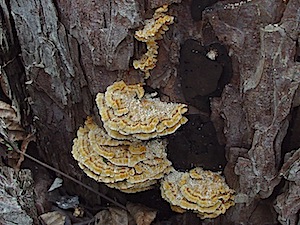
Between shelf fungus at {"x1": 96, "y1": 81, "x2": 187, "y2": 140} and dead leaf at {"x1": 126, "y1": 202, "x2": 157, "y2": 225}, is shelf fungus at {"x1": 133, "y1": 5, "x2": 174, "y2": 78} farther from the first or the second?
dead leaf at {"x1": 126, "y1": 202, "x2": 157, "y2": 225}

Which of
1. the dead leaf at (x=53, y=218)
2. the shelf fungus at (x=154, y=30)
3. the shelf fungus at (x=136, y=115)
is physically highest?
the shelf fungus at (x=154, y=30)

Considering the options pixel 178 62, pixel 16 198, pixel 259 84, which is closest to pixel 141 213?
pixel 16 198

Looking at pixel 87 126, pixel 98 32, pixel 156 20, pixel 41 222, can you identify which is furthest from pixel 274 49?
pixel 41 222

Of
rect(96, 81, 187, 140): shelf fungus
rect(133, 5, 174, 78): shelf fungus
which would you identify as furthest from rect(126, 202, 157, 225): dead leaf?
rect(133, 5, 174, 78): shelf fungus

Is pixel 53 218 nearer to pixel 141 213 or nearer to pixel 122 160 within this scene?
pixel 141 213

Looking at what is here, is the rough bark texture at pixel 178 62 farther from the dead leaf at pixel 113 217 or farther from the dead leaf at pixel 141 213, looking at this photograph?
the dead leaf at pixel 113 217

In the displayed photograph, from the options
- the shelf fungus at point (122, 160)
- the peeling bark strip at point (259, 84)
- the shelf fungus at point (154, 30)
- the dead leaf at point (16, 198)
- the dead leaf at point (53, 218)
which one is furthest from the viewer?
the dead leaf at point (53, 218)

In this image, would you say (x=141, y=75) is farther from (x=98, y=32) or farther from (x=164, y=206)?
(x=164, y=206)

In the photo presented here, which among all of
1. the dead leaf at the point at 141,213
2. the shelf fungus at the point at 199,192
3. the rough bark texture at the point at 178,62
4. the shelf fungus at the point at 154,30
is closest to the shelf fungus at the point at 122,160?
the shelf fungus at the point at 199,192
